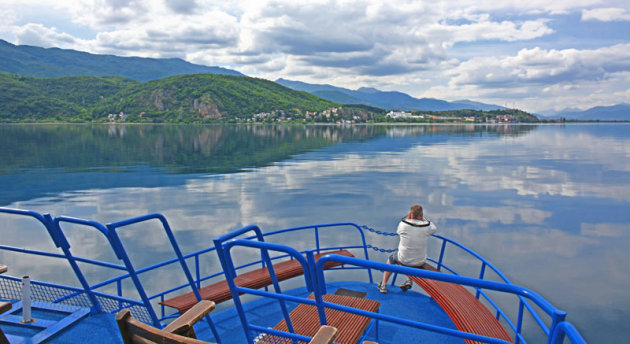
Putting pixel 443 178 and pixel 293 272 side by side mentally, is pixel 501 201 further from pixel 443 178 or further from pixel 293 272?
pixel 293 272

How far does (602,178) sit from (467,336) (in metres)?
45.6

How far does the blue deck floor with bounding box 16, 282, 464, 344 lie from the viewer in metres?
5.09

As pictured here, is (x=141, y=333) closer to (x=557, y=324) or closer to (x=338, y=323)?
(x=557, y=324)

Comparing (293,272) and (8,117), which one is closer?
(293,272)

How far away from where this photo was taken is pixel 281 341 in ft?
14.0

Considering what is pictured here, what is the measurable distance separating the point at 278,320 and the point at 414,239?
274 centimetres

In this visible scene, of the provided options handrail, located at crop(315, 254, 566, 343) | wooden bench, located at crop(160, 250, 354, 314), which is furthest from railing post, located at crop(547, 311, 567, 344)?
wooden bench, located at crop(160, 250, 354, 314)

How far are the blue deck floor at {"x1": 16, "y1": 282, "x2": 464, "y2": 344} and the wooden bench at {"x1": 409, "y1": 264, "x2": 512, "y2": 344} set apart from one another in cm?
44

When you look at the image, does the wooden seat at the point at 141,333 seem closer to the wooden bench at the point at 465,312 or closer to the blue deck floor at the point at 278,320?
the blue deck floor at the point at 278,320

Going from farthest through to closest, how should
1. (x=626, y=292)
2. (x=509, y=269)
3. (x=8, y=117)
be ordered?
(x=8, y=117), (x=509, y=269), (x=626, y=292)

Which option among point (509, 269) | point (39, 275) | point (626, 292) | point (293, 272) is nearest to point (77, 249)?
point (39, 275)

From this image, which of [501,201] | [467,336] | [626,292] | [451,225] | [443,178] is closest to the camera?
[467,336]

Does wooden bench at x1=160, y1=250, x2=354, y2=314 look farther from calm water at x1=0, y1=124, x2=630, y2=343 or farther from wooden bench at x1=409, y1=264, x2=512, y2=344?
calm water at x1=0, y1=124, x2=630, y2=343

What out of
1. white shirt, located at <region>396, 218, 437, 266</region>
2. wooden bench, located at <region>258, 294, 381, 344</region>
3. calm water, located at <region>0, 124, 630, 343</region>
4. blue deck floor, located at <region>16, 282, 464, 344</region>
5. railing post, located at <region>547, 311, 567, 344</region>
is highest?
railing post, located at <region>547, 311, 567, 344</region>
